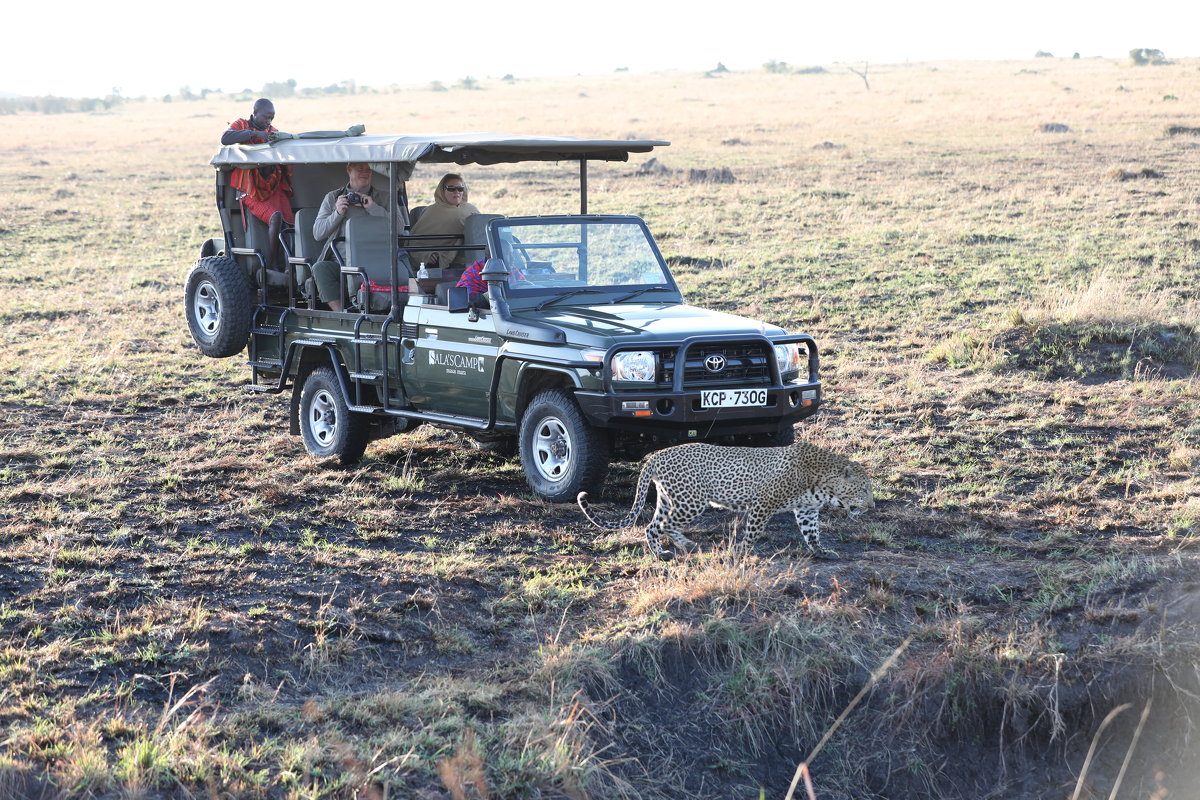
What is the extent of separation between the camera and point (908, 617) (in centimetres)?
597

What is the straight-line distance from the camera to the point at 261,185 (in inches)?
402

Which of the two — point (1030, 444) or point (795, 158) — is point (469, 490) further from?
point (795, 158)

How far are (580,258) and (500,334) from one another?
986mm

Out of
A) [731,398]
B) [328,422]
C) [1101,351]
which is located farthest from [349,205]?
[1101,351]

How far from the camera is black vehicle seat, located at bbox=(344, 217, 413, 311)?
9.26 m

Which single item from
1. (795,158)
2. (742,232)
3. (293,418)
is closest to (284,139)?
(293,418)

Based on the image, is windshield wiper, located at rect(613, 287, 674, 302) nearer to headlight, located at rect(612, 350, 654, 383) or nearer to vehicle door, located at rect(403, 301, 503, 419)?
vehicle door, located at rect(403, 301, 503, 419)

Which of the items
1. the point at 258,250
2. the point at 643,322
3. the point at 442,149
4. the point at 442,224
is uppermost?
the point at 442,149

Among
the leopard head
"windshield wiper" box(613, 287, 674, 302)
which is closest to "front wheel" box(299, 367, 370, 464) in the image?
"windshield wiper" box(613, 287, 674, 302)

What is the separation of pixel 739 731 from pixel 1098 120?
3463 centimetres

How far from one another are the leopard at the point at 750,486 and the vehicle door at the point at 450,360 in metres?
1.66

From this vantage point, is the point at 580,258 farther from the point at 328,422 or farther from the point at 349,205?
the point at 328,422

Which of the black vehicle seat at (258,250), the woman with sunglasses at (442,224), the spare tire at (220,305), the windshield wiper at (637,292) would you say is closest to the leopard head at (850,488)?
the windshield wiper at (637,292)

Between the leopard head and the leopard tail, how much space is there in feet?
3.27
